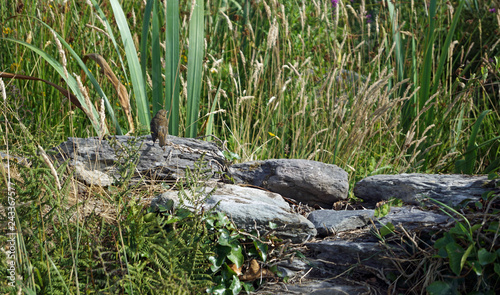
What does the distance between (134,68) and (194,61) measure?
37 cm

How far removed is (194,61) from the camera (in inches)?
105

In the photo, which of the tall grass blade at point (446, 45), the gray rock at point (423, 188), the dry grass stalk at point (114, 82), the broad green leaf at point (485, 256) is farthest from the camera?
the tall grass blade at point (446, 45)

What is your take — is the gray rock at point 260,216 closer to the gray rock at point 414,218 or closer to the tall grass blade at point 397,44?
the gray rock at point 414,218

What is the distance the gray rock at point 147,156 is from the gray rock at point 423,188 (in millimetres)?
794

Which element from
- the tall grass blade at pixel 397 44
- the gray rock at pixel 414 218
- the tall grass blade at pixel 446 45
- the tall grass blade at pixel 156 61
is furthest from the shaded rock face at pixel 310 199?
the tall grass blade at pixel 397 44

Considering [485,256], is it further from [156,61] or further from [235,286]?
[156,61]

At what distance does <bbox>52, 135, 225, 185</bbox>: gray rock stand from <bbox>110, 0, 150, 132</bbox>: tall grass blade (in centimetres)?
31

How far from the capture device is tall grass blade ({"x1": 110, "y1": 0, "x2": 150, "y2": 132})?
8.20ft

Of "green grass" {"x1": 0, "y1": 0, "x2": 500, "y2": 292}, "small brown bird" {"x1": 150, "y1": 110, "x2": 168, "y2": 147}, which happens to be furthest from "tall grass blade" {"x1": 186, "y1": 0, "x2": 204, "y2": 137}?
"small brown bird" {"x1": 150, "y1": 110, "x2": 168, "y2": 147}

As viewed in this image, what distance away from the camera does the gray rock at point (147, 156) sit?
2125 millimetres

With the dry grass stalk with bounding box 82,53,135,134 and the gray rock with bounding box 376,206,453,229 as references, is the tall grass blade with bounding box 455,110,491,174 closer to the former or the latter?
the gray rock with bounding box 376,206,453,229

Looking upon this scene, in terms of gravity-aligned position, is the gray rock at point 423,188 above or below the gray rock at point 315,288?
above

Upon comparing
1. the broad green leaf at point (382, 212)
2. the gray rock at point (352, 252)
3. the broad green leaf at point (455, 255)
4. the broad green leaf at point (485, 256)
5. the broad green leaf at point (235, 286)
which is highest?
the broad green leaf at point (485, 256)

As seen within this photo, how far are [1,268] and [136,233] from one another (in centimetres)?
43
